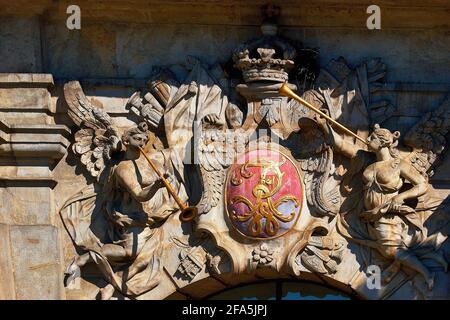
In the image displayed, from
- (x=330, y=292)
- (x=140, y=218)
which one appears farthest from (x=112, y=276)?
(x=330, y=292)

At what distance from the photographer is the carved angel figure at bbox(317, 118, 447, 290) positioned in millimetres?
17797

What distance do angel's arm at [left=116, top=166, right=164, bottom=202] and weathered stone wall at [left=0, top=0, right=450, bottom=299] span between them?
49 cm

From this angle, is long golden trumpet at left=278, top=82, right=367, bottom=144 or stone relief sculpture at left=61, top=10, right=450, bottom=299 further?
stone relief sculpture at left=61, top=10, right=450, bottom=299

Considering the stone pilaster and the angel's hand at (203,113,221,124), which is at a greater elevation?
the angel's hand at (203,113,221,124)

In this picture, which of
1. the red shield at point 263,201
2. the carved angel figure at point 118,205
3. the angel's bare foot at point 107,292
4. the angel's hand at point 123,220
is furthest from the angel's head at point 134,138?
the angel's bare foot at point 107,292

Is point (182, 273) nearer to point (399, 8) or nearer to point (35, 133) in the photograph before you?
point (35, 133)

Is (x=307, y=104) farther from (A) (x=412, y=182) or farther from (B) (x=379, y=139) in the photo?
(A) (x=412, y=182)

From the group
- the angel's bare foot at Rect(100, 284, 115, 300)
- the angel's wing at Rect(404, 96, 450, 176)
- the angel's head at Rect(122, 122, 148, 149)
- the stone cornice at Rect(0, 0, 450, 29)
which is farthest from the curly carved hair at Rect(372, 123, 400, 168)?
the angel's bare foot at Rect(100, 284, 115, 300)

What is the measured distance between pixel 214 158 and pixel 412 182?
1.57 m

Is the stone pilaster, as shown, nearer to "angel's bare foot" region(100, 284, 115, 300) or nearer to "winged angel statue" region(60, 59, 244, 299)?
"winged angel statue" region(60, 59, 244, 299)

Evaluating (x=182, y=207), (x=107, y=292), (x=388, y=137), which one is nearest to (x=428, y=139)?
(x=388, y=137)

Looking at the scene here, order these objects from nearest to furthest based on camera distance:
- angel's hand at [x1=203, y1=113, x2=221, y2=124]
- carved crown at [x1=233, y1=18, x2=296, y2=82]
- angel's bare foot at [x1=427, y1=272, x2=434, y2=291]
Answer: angel's bare foot at [x1=427, y1=272, x2=434, y2=291] < carved crown at [x1=233, y1=18, x2=296, y2=82] < angel's hand at [x1=203, y1=113, x2=221, y2=124]

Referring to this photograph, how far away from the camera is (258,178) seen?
705 inches

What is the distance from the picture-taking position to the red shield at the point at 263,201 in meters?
17.9
